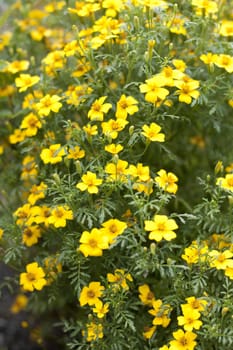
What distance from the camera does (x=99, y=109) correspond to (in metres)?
1.99

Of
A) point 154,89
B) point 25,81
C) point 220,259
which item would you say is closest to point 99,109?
point 154,89

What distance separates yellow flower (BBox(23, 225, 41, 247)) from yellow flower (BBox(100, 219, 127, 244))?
0.38 metres

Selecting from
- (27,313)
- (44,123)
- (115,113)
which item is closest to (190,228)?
(115,113)

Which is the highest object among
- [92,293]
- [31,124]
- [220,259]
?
[31,124]

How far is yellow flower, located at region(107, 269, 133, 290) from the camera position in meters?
1.85

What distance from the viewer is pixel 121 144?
6.70ft

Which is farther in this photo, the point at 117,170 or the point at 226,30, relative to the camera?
the point at 226,30

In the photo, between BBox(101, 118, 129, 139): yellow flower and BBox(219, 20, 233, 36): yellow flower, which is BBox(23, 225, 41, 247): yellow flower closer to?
BBox(101, 118, 129, 139): yellow flower

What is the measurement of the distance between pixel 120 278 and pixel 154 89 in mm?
637

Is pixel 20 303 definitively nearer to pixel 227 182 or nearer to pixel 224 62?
pixel 227 182

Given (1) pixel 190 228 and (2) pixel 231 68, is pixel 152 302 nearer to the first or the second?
(1) pixel 190 228

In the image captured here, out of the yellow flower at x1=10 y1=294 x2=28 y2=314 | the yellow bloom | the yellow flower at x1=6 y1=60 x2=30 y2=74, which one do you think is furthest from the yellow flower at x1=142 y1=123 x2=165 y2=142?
the yellow flower at x1=10 y1=294 x2=28 y2=314

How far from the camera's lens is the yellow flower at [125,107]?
6.44 feet

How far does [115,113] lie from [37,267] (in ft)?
2.03
